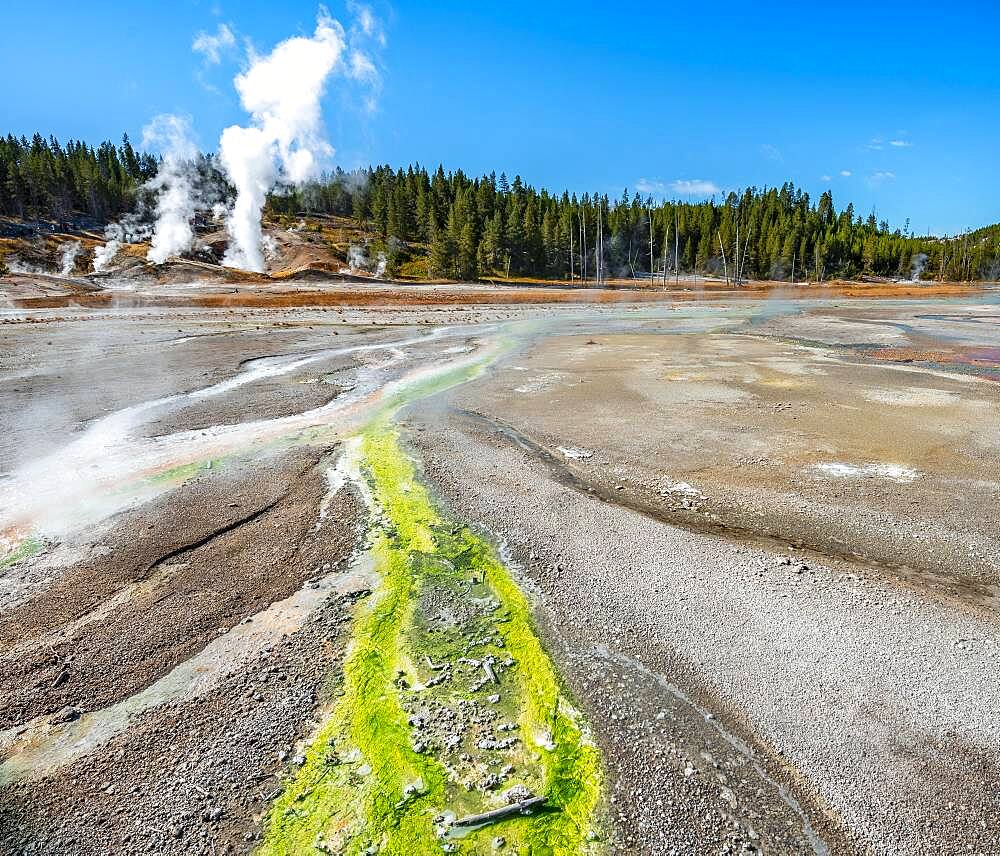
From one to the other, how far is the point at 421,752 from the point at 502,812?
70cm

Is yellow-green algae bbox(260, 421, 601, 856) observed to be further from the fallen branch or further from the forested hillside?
the forested hillside

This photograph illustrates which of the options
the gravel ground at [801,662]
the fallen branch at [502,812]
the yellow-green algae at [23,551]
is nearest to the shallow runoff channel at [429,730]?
the fallen branch at [502,812]

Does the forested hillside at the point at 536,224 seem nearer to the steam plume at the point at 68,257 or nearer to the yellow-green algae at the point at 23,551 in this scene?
the steam plume at the point at 68,257

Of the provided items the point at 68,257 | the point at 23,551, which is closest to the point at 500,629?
the point at 23,551

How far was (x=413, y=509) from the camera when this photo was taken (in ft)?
24.7

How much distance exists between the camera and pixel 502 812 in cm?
337

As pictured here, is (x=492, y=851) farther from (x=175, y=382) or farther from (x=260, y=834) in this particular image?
(x=175, y=382)

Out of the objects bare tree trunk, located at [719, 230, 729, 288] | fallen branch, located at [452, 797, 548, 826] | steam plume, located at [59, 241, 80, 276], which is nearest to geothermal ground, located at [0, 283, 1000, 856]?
fallen branch, located at [452, 797, 548, 826]

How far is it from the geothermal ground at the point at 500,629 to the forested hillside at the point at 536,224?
6342 centimetres

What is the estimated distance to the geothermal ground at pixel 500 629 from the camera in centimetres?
339

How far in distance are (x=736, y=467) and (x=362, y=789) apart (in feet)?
23.2

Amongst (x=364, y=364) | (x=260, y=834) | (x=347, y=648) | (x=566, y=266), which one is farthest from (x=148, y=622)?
(x=566, y=266)

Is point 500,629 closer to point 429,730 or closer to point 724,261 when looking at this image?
point 429,730

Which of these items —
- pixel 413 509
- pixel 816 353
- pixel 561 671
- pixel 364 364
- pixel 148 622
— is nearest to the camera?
pixel 561 671
